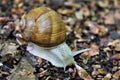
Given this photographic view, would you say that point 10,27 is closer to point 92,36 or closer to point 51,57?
point 51,57

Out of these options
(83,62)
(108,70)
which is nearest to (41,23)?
(83,62)

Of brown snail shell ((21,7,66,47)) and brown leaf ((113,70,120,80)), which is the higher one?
brown snail shell ((21,7,66,47))

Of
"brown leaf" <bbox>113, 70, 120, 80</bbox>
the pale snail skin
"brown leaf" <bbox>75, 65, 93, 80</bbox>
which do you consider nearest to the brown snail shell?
the pale snail skin

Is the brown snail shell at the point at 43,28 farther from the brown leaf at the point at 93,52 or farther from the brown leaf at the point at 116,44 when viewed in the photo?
the brown leaf at the point at 116,44

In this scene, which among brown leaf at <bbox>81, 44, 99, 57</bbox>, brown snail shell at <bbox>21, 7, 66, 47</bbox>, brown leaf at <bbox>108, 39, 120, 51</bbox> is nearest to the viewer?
brown snail shell at <bbox>21, 7, 66, 47</bbox>

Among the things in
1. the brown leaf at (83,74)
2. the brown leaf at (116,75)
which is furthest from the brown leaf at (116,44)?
the brown leaf at (83,74)

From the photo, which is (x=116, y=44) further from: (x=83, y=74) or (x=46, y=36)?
(x=46, y=36)

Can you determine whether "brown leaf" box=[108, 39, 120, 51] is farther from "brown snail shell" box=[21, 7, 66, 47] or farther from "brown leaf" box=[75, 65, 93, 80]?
"brown snail shell" box=[21, 7, 66, 47]

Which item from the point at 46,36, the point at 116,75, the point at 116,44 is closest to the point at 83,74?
the point at 116,75
